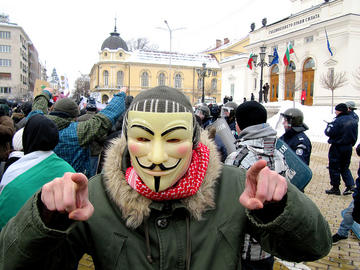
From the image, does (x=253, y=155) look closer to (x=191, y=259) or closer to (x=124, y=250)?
(x=191, y=259)

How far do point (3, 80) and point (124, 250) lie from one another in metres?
80.3

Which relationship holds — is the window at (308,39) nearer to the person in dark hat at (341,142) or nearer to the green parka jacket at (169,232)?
the person in dark hat at (341,142)

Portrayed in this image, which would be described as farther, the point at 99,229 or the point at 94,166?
the point at 94,166

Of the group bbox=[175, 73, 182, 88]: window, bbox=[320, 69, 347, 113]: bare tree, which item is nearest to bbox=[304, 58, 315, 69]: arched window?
bbox=[320, 69, 347, 113]: bare tree

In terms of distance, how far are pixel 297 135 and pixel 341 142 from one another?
2.57m

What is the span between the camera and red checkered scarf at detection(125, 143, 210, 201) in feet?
4.88

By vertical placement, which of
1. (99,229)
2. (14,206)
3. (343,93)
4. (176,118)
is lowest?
(14,206)

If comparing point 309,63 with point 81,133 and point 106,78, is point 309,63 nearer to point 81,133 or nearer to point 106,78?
point 81,133

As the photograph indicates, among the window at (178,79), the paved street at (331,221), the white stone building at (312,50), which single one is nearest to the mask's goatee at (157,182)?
the paved street at (331,221)

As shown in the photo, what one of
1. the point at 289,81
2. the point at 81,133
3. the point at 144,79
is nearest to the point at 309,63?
the point at 289,81

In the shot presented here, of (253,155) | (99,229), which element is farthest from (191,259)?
(253,155)

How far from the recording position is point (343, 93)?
24438 millimetres

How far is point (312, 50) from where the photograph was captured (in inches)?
1059

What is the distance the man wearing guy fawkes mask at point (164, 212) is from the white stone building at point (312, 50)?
87.2 ft
